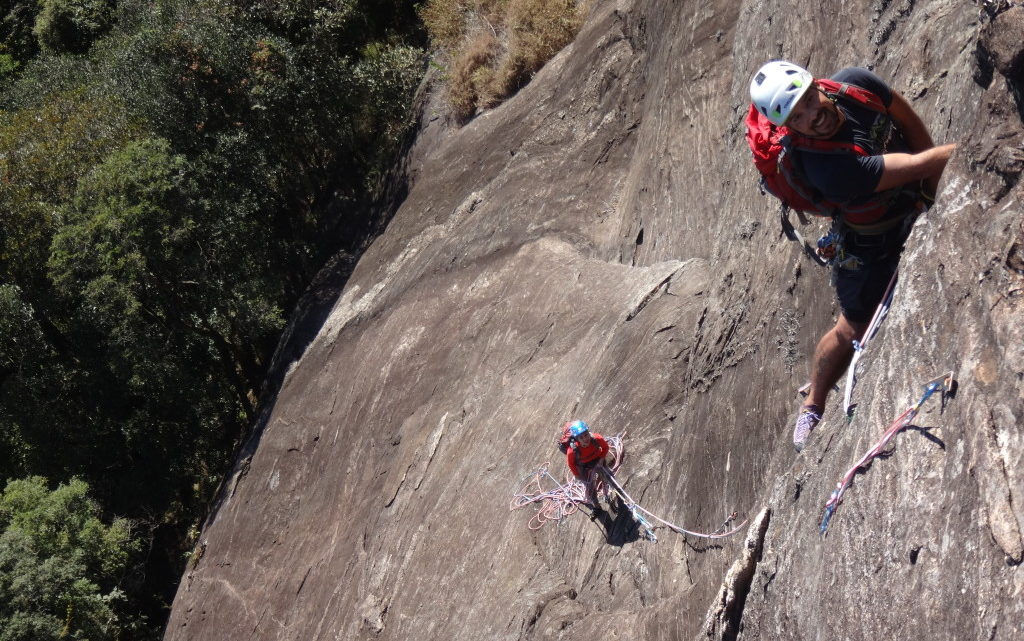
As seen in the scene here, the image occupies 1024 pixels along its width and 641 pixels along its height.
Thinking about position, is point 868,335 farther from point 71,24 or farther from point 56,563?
point 71,24

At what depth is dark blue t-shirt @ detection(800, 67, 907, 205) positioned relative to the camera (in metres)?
5.21

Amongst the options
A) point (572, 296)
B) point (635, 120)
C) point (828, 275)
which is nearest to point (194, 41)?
point (635, 120)

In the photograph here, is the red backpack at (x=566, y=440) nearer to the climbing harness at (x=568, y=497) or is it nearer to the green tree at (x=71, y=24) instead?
the climbing harness at (x=568, y=497)

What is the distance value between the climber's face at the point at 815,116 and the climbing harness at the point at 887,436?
4.97 ft

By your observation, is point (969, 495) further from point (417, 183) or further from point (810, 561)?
point (417, 183)

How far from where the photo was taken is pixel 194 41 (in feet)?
69.3

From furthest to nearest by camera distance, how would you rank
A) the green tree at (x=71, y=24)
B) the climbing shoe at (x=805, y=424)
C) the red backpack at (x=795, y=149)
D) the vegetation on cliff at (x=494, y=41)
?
the green tree at (x=71, y=24)
the vegetation on cliff at (x=494, y=41)
the climbing shoe at (x=805, y=424)
the red backpack at (x=795, y=149)

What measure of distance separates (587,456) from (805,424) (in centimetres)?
346

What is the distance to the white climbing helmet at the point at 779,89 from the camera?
16.8ft

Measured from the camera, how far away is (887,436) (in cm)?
480

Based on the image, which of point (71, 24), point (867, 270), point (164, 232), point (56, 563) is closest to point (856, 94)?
point (867, 270)

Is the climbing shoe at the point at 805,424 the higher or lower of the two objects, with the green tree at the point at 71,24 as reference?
lower

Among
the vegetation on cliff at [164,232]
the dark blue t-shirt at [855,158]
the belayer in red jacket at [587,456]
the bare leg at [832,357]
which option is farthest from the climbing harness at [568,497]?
the vegetation on cliff at [164,232]

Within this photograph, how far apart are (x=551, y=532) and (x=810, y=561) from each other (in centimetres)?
499
